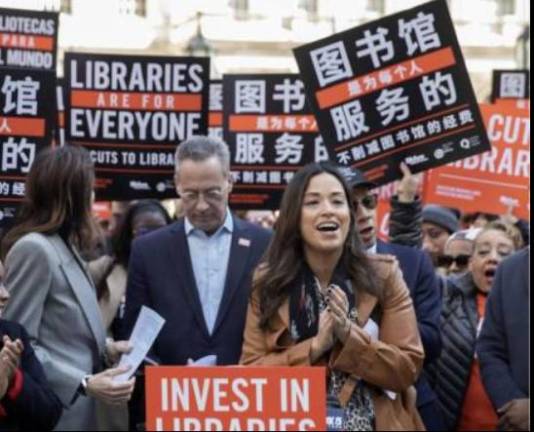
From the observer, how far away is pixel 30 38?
1169cm

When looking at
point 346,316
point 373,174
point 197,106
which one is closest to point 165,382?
point 346,316

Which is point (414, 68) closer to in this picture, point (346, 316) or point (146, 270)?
point (146, 270)

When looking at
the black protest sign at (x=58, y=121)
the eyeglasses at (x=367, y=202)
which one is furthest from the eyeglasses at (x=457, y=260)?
the eyeglasses at (x=367, y=202)

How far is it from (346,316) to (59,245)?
1445 millimetres

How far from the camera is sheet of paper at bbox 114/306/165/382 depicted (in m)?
7.17

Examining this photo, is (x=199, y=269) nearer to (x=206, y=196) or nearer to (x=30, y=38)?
(x=206, y=196)

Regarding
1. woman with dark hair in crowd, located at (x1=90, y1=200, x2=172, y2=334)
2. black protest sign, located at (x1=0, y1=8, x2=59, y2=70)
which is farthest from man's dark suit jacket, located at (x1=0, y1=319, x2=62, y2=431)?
black protest sign, located at (x1=0, y1=8, x2=59, y2=70)

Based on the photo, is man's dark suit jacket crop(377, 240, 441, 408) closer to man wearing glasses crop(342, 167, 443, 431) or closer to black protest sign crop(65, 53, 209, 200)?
man wearing glasses crop(342, 167, 443, 431)

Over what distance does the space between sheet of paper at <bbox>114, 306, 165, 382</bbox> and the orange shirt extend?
1.67m

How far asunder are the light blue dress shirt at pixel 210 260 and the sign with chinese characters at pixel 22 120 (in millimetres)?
1107

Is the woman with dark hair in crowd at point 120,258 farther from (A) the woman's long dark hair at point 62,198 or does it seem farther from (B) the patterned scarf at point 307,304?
(B) the patterned scarf at point 307,304

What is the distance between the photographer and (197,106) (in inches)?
396

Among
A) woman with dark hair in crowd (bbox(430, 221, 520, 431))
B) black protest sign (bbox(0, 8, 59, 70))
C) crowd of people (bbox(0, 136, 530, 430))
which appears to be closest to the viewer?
crowd of people (bbox(0, 136, 530, 430))

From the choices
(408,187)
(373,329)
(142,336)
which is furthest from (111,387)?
(408,187)
